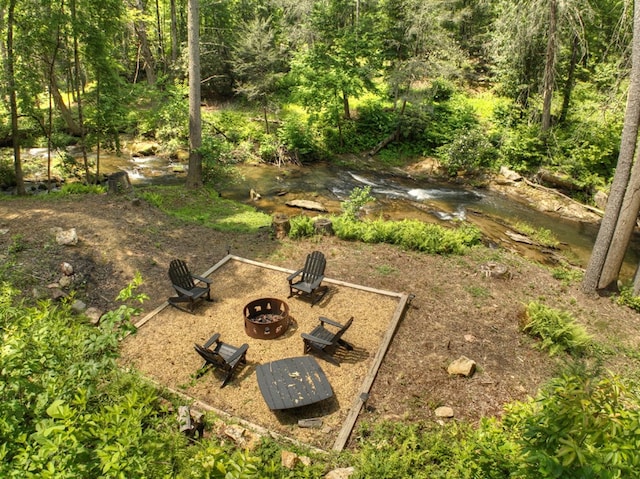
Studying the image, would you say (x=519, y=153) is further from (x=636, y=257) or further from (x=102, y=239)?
(x=102, y=239)

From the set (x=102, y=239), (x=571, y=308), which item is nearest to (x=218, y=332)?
(x=102, y=239)

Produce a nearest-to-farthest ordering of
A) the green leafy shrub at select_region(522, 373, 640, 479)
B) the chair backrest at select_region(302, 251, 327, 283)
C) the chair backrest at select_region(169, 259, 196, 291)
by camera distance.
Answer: the green leafy shrub at select_region(522, 373, 640, 479) → the chair backrest at select_region(169, 259, 196, 291) → the chair backrest at select_region(302, 251, 327, 283)

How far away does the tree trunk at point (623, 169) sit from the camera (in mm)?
7477

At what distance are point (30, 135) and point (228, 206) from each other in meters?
9.76

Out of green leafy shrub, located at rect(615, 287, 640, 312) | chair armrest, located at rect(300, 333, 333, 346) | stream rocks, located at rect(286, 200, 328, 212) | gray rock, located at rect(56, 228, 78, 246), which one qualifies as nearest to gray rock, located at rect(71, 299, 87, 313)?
gray rock, located at rect(56, 228, 78, 246)

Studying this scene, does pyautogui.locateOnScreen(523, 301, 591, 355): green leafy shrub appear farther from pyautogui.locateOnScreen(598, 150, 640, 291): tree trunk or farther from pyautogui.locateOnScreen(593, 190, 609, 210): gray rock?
pyautogui.locateOnScreen(593, 190, 609, 210): gray rock

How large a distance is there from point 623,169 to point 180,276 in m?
9.42

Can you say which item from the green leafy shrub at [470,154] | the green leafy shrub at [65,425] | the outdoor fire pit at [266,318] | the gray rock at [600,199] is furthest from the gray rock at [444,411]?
the green leafy shrub at [470,154]

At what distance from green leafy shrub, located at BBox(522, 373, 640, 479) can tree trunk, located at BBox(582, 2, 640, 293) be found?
743 centimetres

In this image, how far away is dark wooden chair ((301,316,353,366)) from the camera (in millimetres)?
6500

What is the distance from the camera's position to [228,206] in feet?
46.3

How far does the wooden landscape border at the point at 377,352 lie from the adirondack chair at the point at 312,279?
47cm

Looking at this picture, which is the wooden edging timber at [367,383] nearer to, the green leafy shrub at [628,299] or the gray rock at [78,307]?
the green leafy shrub at [628,299]

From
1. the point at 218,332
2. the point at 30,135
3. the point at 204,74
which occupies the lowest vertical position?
the point at 218,332
